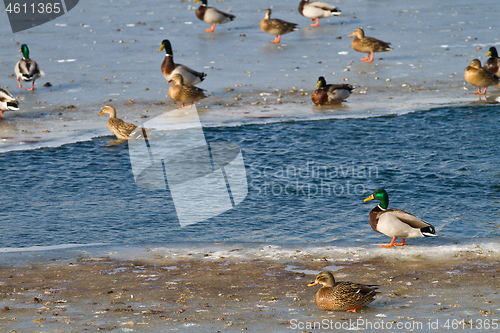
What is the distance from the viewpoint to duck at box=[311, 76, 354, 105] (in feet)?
43.8

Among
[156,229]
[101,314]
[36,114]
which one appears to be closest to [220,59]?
[36,114]

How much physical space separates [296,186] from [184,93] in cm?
489

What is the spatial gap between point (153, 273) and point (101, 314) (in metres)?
1.16

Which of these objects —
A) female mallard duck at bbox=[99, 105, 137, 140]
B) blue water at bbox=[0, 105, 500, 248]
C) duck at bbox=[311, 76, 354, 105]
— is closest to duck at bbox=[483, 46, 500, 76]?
blue water at bbox=[0, 105, 500, 248]

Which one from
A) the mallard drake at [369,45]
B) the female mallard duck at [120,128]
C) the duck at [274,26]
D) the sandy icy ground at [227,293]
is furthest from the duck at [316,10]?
the sandy icy ground at [227,293]

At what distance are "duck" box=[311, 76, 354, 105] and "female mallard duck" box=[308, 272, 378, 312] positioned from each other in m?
7.99

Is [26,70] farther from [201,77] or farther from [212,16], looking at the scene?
[212,16]

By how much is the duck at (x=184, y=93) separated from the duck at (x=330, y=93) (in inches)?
101

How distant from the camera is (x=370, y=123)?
1231 cm

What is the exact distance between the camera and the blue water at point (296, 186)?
8.02 meters

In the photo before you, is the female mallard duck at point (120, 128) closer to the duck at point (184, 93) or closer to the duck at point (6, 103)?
the duck at point (184, 93)

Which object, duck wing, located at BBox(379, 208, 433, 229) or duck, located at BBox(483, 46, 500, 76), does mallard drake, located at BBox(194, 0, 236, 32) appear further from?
duck wing, located at BBox(379, 208, 433, 229)

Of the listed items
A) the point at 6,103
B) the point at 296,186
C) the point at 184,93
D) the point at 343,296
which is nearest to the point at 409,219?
the point at 343,296

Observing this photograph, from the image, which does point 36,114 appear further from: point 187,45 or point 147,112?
point 187,45
